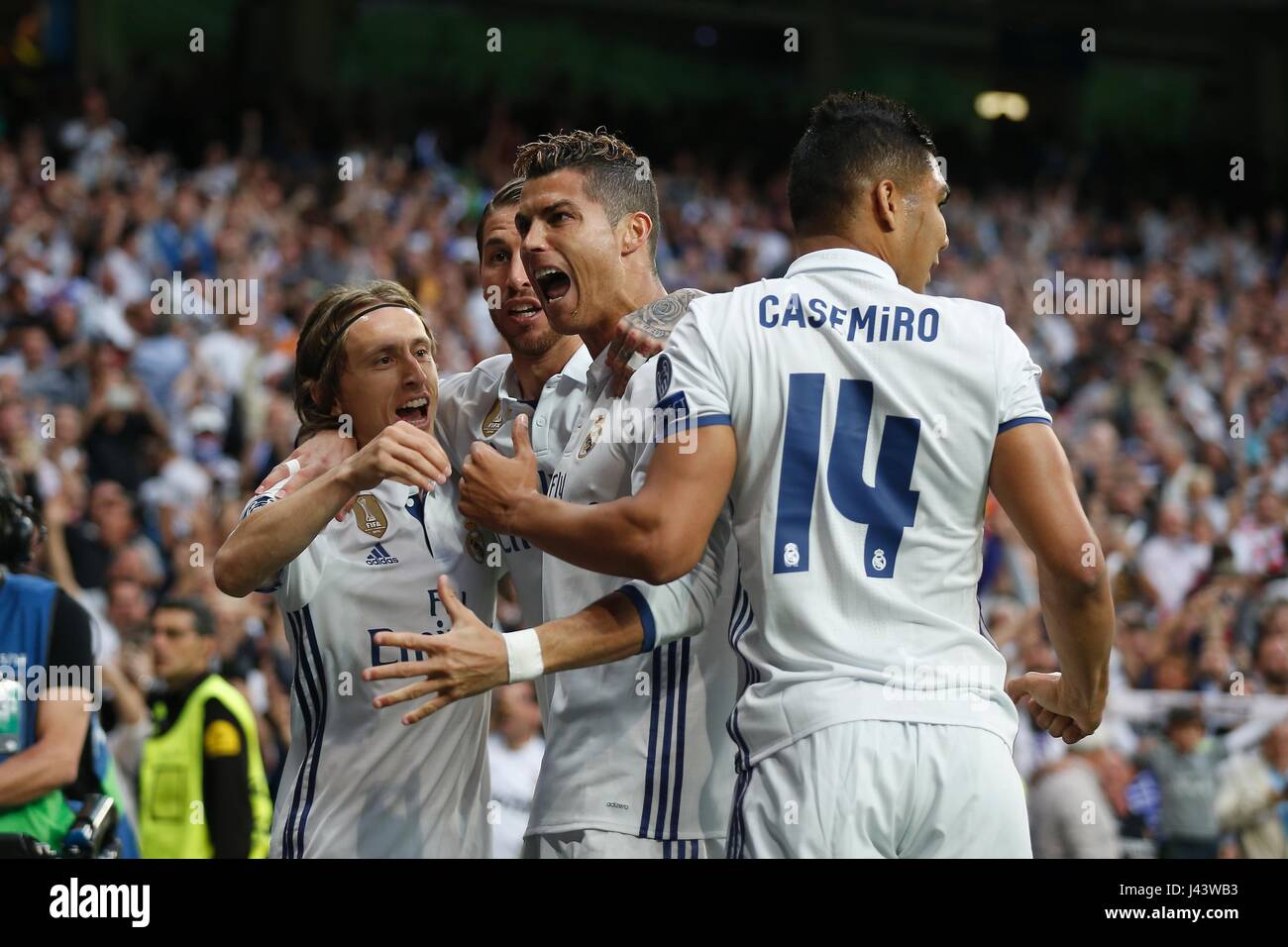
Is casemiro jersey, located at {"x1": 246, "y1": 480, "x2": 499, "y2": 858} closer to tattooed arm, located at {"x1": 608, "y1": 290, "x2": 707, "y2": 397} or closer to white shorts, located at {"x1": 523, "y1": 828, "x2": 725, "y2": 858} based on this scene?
white shorts, located at {"x1": 523, "y1": 828, "x2": 725, "y2": 858}

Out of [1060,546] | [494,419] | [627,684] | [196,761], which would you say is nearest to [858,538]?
[1060,546]

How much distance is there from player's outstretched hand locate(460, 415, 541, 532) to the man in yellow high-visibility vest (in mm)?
3305

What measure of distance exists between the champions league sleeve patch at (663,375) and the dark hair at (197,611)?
374 centimetres

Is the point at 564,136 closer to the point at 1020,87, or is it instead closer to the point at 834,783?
the point at 834,783

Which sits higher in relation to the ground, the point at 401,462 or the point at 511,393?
the point at 511,393

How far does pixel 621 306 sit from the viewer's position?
391 centimetres

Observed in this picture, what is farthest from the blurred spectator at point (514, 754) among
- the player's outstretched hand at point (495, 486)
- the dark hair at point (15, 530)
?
the player's outstretched hand at point (495, 486)

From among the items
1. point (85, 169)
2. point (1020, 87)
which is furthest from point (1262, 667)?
point (1020, 87)

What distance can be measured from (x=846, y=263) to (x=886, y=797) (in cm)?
111

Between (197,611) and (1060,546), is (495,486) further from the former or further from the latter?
(197,611)

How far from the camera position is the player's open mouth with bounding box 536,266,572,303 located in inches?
151

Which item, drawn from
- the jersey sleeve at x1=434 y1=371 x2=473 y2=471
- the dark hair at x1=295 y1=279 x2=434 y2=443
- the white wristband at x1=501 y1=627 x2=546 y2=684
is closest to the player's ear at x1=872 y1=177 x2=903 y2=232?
the white wristband at x1=501 y1=627 x2=546 y2=684
